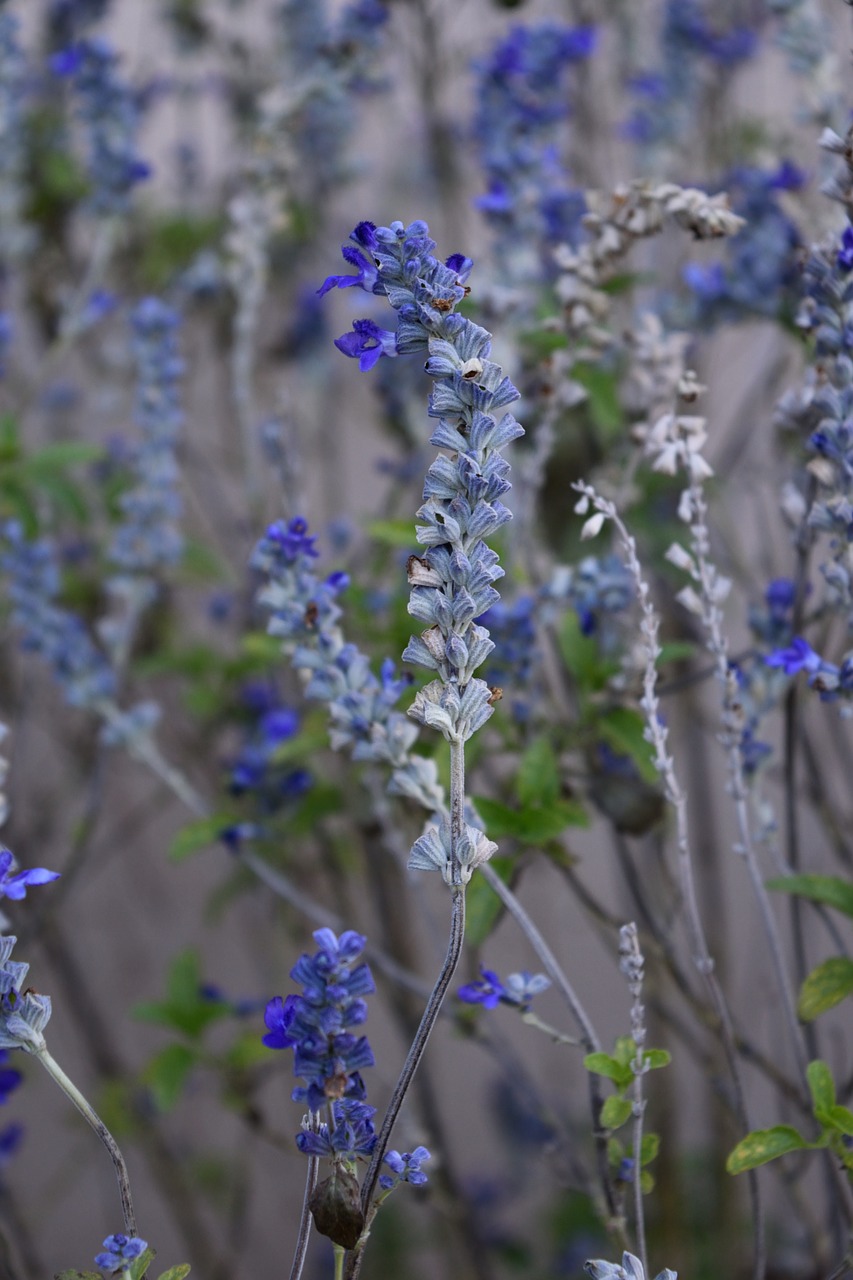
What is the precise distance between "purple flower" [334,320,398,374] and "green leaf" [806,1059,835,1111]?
0.57m

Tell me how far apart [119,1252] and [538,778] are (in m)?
0.49

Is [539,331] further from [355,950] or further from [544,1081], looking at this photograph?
[544,1081]

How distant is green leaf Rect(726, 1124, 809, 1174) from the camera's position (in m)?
0.79

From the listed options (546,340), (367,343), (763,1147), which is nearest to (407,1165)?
(763,1147)

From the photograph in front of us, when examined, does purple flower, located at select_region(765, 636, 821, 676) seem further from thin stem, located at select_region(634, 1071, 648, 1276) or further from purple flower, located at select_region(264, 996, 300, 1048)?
purple flower, located at select_region(264, 996, 300, 1048)

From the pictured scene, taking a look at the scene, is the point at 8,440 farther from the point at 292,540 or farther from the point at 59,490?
the point at 292,540

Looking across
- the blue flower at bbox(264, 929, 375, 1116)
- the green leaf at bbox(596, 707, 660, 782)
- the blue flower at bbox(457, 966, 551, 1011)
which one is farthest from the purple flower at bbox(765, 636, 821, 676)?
the blue flower at bbox(264, 929, 375, 1116)

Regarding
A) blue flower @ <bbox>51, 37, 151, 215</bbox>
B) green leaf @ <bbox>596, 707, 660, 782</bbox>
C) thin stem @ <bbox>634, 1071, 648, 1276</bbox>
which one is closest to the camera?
thin stem @ <bbox>634, 1071, 648, 1276</bbox>

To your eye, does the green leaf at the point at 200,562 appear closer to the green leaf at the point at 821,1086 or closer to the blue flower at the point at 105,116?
the blue flower at the point at 105,116

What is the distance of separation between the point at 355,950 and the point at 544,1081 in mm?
2084

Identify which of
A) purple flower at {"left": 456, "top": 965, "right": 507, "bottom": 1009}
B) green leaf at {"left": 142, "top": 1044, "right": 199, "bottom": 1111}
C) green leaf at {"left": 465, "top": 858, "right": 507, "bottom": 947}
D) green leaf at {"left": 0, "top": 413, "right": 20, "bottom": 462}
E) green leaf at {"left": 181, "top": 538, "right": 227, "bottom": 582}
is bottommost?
purple flower at {"left": 456, "top": 965, "right": 507, "bottom": 1009}

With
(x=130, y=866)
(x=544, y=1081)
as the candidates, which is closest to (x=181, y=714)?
(x=130, y=866)

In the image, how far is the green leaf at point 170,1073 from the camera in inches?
47.9

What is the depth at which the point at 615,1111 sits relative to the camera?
31.2 inches
